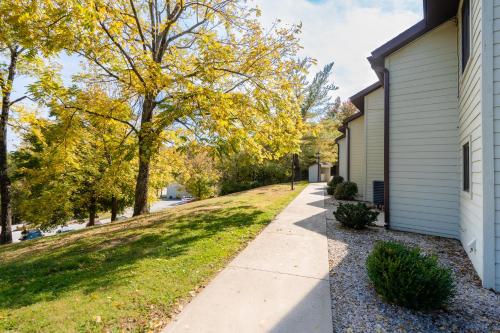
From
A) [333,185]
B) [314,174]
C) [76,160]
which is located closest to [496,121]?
[333,185]

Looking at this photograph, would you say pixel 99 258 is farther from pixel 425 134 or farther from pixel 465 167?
pixel 425 134

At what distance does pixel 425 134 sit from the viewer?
6852 millimetres

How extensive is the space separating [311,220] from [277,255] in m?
3.45

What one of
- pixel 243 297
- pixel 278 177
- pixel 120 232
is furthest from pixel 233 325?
pixel 278 177

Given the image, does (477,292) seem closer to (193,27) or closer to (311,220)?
(311,220)

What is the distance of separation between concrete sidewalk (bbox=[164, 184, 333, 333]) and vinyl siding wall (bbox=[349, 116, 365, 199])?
353 inches

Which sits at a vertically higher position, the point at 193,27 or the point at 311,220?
the point at 193,27

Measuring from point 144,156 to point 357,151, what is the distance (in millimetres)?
11236

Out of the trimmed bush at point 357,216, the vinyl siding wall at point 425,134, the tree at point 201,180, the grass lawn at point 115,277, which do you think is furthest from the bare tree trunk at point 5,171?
the vinyl siding wall at point 425,134

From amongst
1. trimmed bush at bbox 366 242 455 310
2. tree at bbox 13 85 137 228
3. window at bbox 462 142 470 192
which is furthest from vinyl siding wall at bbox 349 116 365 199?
tree at bbox 13 85 137 228

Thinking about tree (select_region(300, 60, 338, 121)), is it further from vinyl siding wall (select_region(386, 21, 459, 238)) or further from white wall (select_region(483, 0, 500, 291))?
white wall (select_region(483, 0, 500, 291))

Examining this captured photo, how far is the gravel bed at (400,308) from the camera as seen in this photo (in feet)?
9.73

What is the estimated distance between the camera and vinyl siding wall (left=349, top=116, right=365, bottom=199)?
13602mm

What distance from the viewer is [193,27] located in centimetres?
1046
